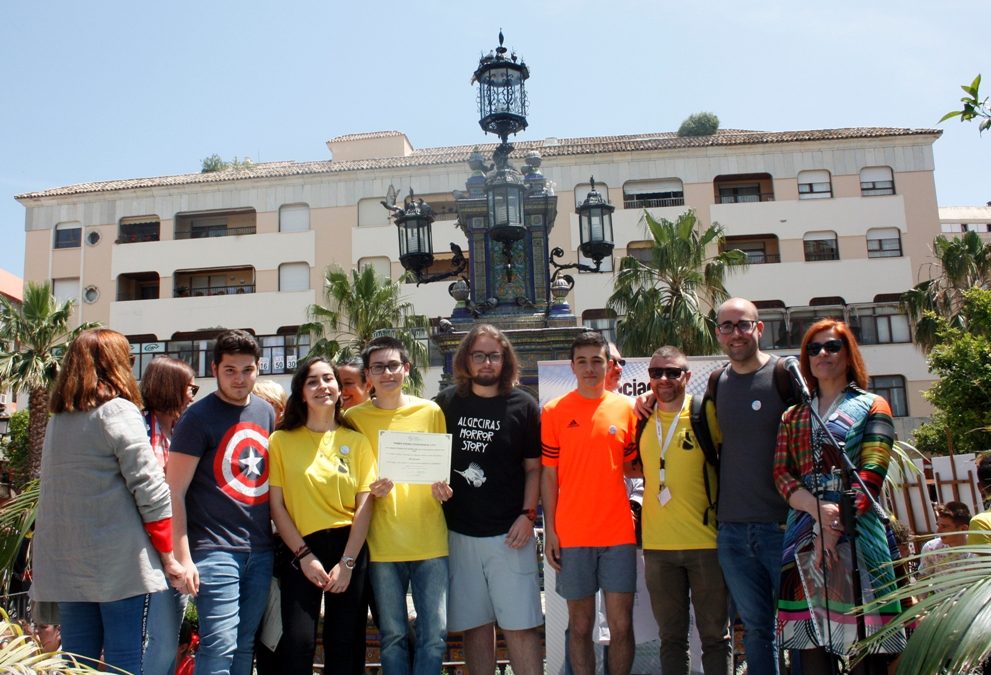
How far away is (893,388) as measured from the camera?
32.0 metres

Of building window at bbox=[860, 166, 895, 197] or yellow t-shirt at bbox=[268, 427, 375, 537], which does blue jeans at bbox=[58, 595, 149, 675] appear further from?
building window at bbox=[860, 166, 895, 197]

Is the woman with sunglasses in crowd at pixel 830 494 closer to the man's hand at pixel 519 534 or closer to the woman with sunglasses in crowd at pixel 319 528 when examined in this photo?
the man's hand at pixel 519 534

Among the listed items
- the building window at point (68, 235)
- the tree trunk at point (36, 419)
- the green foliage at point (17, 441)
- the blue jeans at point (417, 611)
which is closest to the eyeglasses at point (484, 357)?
the blue jeans at point (417, 611)

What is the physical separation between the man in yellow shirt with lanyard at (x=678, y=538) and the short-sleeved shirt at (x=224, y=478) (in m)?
2.00

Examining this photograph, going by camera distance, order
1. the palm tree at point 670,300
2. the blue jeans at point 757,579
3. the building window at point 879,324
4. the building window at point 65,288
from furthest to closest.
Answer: the building window at point 65,288 → the building window at point 879,324 → the palm tree at point 670,300 → the blue jeans at point 757,579

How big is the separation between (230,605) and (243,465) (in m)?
0.68

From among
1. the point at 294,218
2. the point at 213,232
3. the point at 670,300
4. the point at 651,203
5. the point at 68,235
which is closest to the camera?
the point at 670,300

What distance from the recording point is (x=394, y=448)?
4.11m

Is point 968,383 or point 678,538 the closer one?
point 678,538

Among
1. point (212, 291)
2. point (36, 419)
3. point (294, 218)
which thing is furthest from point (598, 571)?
point (212, 291)

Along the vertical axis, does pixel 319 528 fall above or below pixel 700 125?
below

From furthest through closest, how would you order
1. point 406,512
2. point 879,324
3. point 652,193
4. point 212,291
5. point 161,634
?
point 212,291, point 652,193, point 879,324, point 406,512, point 161,634

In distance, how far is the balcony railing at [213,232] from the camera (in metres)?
37.3

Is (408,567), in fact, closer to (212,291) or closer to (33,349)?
(33,349)
